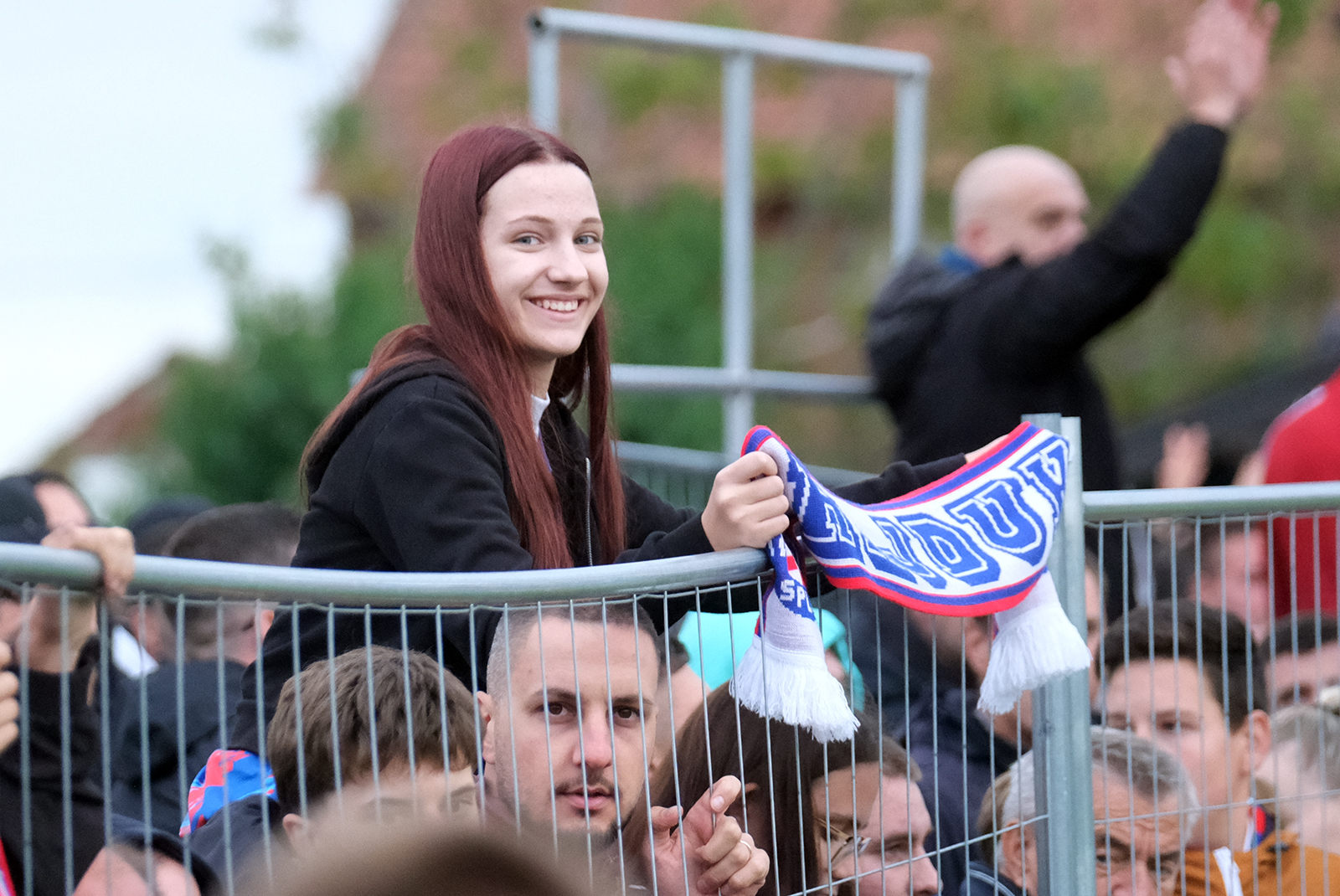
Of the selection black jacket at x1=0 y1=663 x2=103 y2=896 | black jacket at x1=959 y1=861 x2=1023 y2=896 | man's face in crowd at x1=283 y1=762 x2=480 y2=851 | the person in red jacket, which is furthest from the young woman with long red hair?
the person in red jacket

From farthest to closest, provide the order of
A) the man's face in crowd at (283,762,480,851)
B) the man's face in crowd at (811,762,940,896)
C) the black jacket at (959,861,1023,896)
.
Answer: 1. the black jacket at (959,861,1023,896)
2. the man's face in crowd at (811,762,940,896)
3. the man's face in crowd at (283,762,480,851)

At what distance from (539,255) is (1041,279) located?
1742 millimetres

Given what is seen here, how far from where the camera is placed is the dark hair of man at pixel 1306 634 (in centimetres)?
306

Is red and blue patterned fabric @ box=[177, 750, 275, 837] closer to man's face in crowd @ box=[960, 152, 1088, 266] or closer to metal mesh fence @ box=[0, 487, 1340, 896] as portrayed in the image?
metal mesh fence @ box=[0, 487, 1340, 896]

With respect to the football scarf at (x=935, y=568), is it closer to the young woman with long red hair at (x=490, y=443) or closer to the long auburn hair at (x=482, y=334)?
the young woman with long red hair at (x=490, y=443)

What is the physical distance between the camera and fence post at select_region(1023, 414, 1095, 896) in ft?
7.91

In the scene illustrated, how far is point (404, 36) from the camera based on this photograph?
20.1 m

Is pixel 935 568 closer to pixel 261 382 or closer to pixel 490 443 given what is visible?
pixel 490 443

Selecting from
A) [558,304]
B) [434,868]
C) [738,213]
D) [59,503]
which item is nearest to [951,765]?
[558,304]

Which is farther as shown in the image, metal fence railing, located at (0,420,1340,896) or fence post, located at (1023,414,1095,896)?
fence post, located at (1023,414,1095,896)

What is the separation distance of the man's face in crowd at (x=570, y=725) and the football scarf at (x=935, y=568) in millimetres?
162

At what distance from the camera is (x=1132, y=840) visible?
2.51 meters

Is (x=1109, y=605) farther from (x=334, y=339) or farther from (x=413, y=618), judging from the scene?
(x=334, y=339)

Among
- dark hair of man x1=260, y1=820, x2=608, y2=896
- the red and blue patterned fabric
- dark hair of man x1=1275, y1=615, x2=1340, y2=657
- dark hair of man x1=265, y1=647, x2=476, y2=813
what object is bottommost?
dark hair of man x1=1275, y1=615, x2=1340, y2=657
